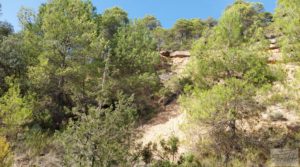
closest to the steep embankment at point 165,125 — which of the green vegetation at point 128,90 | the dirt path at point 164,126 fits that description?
the dirt path at point 164,126

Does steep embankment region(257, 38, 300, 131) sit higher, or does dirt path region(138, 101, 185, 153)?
steep embankment region(257, 38, 300, 131)

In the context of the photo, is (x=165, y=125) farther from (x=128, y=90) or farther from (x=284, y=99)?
(x=284, y=99)

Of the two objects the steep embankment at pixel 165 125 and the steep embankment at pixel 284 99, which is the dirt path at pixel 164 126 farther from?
the steep embankment at pixel 284 99

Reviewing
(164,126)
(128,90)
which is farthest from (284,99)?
(128,90)

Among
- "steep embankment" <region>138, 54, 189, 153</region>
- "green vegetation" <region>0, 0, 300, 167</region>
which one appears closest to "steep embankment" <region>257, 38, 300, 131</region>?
"green vegetation" <region>0, 0, 300, 167</region>

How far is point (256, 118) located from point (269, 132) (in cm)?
94

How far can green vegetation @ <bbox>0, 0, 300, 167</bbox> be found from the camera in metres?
9.97

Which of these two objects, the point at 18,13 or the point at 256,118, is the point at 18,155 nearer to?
the point at 18,13

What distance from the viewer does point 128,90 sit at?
2047cm

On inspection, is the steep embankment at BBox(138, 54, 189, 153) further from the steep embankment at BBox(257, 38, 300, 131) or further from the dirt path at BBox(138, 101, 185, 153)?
the steep embankment at BBox(257, 38, 300, 131)

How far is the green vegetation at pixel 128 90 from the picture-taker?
997 centimetres

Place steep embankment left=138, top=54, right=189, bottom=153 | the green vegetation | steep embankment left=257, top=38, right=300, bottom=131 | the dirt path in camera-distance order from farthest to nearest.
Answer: the dirt path < steep embankment left=138, top=54, right=189, bottom=153 < steep embankment left=257, top=38, right=300, bottom=131 < the green vegetation

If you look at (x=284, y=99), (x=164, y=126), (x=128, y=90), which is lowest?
(x=164, y=126)

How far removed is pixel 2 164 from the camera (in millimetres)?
11133
